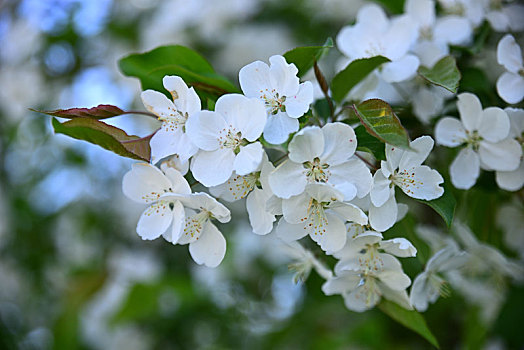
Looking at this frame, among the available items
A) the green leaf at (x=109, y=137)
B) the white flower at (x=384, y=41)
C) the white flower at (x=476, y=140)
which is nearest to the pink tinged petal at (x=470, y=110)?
the white flower at (x=476, y=140)

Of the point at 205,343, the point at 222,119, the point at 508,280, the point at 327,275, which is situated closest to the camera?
the point at 222,119

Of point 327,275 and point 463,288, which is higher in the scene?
point 327,275

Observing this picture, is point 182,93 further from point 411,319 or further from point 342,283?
point 411,319

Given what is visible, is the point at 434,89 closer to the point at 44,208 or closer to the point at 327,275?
the point at 327,275

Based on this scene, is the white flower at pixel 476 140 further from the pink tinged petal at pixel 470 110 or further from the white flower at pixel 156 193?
the white flower at pixel 156 193

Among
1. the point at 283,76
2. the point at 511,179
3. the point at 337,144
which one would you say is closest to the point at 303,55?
the point at 283,76

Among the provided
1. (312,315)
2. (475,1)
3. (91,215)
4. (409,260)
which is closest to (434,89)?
(475,1)
